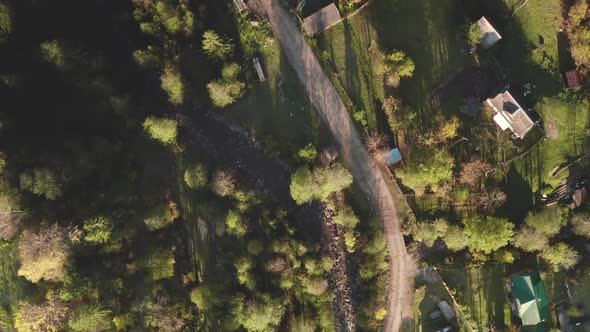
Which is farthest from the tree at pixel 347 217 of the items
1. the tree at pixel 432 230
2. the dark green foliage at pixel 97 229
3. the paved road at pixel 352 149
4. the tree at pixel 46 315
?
the tree at pixel 46 315

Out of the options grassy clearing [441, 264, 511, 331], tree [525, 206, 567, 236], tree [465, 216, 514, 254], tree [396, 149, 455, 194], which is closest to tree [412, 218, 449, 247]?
tree [465, 216, 514, 254]

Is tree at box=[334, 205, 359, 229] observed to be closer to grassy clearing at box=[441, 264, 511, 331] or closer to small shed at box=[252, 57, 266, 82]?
grassy clearing at box=[441, 264, 511, 331]

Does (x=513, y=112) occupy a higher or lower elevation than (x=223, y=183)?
lower

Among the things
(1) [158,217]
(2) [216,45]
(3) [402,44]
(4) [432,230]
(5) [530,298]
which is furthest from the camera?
(3) [402,44]

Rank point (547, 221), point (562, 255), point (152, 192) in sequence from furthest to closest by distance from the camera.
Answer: point (152, 192)
point (562, 255)
point (547, 221)

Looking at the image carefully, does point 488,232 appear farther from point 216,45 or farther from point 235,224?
point 216,45

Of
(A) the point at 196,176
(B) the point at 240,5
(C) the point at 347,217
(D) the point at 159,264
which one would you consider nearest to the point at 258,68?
(B) the point at 240,5

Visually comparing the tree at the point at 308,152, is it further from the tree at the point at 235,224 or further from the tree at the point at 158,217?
the tree at the point at 158,217
